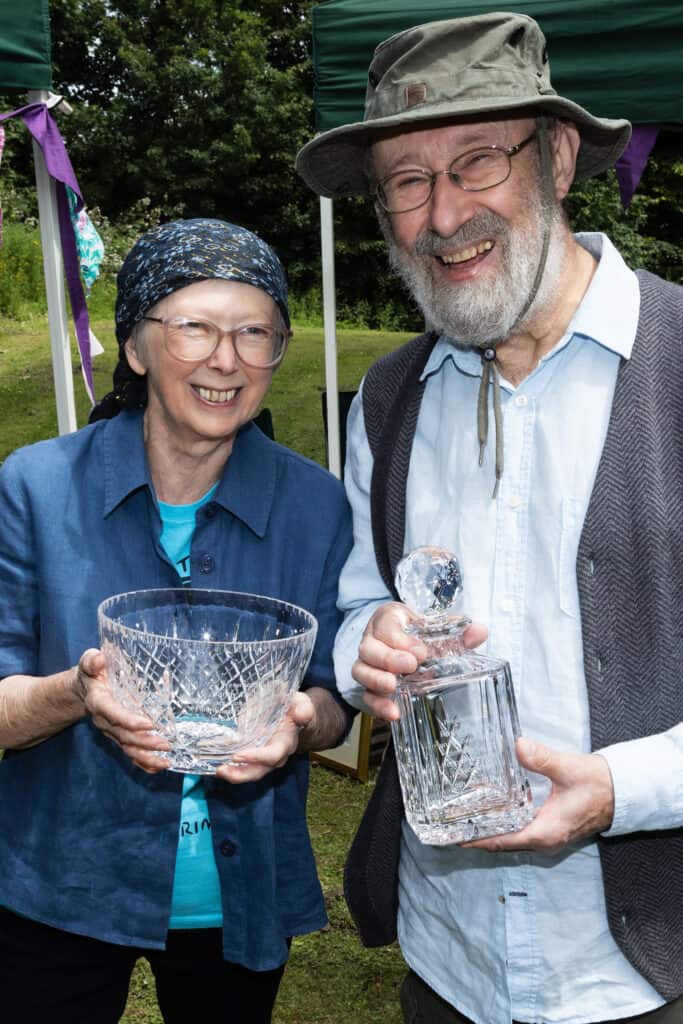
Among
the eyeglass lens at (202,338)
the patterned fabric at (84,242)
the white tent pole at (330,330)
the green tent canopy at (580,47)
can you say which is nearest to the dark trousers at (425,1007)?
the eyeglass lens at (202,338)

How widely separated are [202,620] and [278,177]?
21.5 m

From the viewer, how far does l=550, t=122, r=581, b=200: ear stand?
1.88 meters

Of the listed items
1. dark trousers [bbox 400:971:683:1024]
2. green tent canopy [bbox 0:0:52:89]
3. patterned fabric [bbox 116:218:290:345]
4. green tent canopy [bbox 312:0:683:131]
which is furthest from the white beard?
green tent canopy [bbox 0:0:52:89]

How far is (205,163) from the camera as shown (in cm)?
2181

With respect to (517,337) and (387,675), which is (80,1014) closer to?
(387,675)

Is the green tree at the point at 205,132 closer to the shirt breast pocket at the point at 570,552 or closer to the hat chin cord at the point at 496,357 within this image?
the hat chin cord at the point at 496,357

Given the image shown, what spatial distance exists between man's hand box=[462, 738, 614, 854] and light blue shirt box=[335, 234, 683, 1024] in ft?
0.39

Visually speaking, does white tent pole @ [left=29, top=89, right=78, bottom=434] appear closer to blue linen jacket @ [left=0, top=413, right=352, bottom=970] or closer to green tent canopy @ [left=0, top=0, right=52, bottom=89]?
green tent canopy @ [left=0, top=0, right=52, bottom=89]

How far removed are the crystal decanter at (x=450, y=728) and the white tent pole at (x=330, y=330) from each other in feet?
9.85

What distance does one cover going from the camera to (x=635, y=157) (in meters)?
4.68

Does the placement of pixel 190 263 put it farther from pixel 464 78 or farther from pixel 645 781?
pixel 645 781

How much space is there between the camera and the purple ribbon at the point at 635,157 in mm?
4434

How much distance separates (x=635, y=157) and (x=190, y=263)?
134 inches

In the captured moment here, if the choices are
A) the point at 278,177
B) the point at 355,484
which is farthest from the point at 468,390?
the point at 278,177
